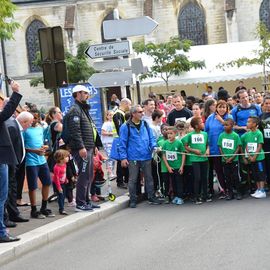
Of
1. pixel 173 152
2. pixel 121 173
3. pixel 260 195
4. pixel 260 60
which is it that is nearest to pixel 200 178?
pixel 173 152

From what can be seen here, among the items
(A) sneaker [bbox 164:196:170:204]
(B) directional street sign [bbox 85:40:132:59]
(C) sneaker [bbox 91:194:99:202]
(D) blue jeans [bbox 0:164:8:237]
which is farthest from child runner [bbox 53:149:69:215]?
(B) directional street sign [bbox 85:40:132:59]

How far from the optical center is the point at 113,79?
45.1 feet

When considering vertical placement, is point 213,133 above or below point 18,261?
above

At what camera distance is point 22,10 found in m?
44.8

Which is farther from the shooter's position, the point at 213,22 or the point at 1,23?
the point at 213,22

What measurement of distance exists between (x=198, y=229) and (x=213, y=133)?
351 cm

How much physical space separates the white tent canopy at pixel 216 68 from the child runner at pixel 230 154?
61.6 ft

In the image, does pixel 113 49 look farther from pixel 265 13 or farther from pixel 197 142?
pixel 265 13

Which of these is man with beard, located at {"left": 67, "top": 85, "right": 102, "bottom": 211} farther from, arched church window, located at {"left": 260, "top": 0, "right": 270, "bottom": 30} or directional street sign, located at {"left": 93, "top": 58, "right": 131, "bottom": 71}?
arched church window, located at {"left": 260, "top": 0, "right": 270, "bottom": 30}

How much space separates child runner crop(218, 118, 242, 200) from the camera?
11.7m

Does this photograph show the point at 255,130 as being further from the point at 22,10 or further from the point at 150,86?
the point at 22,10

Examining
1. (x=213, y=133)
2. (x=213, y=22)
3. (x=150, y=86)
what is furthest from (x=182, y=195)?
(x=213, y=22)

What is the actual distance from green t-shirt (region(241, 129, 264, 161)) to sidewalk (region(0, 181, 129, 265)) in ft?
8.14

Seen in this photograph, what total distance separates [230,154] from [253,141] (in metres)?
0.51
